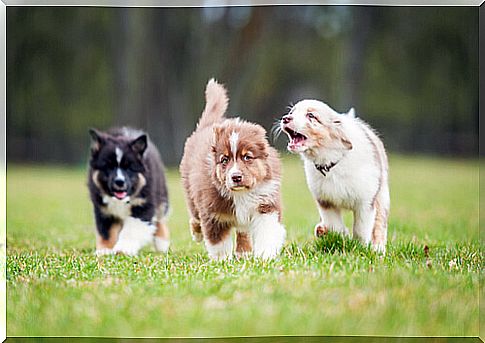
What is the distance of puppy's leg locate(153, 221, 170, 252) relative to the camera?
486cm

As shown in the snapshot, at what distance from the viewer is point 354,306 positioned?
3.78 meters

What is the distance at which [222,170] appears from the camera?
4055mm

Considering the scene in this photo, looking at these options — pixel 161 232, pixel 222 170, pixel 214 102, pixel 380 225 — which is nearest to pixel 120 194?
pixel 161 232

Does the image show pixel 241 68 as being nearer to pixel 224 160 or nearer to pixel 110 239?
pixel 224 160

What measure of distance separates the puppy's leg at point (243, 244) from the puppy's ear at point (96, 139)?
942 mm

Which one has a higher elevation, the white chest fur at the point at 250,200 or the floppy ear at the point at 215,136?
the floppy ear at the point at 215,136

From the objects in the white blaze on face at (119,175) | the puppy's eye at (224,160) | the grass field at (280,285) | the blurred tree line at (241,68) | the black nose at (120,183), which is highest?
the blurred tree line at (241,68)

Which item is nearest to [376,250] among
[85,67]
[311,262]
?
[311,262]

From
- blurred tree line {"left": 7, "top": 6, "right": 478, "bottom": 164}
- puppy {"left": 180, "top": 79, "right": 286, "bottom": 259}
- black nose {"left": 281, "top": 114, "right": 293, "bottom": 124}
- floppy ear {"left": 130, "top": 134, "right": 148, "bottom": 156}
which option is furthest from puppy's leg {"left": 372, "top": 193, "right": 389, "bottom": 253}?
floppy ear {"left": 130, "top": 134, "right": 148, "bottom": 156}

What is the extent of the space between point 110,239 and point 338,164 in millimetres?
1436

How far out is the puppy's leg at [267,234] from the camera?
4113 millimetres

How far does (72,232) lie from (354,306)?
2191mm

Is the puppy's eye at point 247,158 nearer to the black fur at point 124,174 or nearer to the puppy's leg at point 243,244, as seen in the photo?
the puppy's leg at point 243,244

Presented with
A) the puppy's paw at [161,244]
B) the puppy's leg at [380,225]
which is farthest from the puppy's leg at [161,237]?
the puppy's leg at [380,225]
